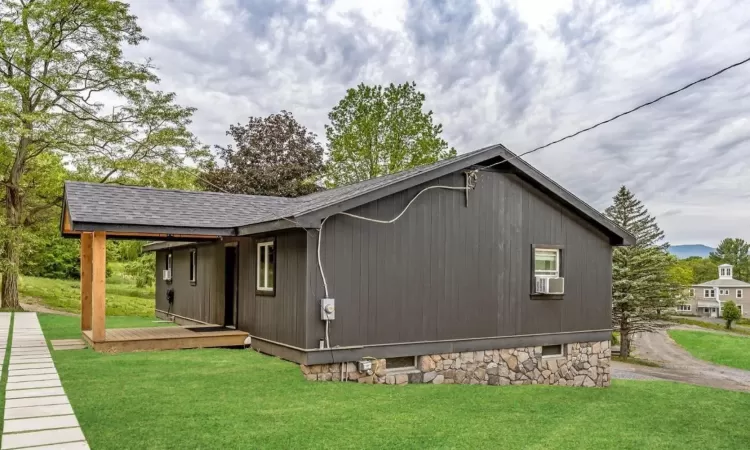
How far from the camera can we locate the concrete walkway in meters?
4.44

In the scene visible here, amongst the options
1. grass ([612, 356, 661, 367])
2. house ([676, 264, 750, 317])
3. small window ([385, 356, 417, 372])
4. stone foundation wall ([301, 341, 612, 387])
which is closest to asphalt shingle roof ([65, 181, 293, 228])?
stone foundation wall ([301, 341, 612, 387])

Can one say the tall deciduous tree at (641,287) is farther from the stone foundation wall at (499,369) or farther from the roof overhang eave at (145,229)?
the roof overhang eave at (145,229)

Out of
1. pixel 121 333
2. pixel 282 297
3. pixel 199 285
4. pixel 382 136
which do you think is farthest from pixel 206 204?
pixel 382 136

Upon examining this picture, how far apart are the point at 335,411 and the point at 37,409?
2.94 metres

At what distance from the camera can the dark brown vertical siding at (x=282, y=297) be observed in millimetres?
7945

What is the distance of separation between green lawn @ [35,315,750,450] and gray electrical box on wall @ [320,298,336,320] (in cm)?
88

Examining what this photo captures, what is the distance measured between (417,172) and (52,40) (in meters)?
15.4

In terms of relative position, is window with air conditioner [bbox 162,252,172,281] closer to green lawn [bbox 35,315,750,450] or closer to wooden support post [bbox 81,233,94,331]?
wooden support post [bbox 81,233,94,331]

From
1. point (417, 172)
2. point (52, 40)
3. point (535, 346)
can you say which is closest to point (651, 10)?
point (417, 172)

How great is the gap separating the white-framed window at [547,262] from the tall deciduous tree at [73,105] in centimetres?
1461

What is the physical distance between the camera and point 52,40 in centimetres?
1794

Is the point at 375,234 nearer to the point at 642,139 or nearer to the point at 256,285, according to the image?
the point at 256,285

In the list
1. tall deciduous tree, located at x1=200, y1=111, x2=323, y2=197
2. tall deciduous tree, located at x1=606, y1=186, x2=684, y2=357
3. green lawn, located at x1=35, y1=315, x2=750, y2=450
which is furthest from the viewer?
tall deciduous tree, located at x1=606, y1=186, x2=684, y2=357

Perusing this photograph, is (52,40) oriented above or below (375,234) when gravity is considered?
above
